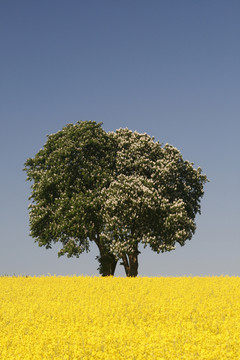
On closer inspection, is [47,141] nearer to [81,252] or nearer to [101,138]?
[101,138]

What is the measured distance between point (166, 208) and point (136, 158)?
5814mm

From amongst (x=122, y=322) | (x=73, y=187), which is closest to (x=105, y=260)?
(x=73, y=187)

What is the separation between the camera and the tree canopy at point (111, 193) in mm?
38156

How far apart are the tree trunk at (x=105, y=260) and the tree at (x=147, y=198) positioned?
5.61ft

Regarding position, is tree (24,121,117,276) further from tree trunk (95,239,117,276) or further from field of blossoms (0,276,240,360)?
field of blossoms (0,276,240,360)

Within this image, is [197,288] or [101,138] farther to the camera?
[101,138]

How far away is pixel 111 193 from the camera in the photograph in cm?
3828

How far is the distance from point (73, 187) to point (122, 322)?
2658 centimetres

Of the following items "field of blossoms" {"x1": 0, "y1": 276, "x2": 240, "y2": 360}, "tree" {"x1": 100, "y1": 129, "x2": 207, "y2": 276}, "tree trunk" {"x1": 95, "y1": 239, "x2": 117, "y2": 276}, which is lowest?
"field of blossoms" {"x1": 0, "y1": 276, "x2": 240, "y2": 360}

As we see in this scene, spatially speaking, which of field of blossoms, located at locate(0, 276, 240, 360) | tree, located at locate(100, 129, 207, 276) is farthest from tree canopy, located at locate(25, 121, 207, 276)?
field of blossoms, located at locate(0, 276, 240, 360)

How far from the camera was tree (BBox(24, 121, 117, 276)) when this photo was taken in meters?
39.3

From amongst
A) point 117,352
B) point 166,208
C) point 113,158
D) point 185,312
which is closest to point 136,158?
point 113,158

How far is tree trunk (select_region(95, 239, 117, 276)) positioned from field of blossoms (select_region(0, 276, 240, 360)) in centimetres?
1672

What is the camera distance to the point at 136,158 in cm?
4194
